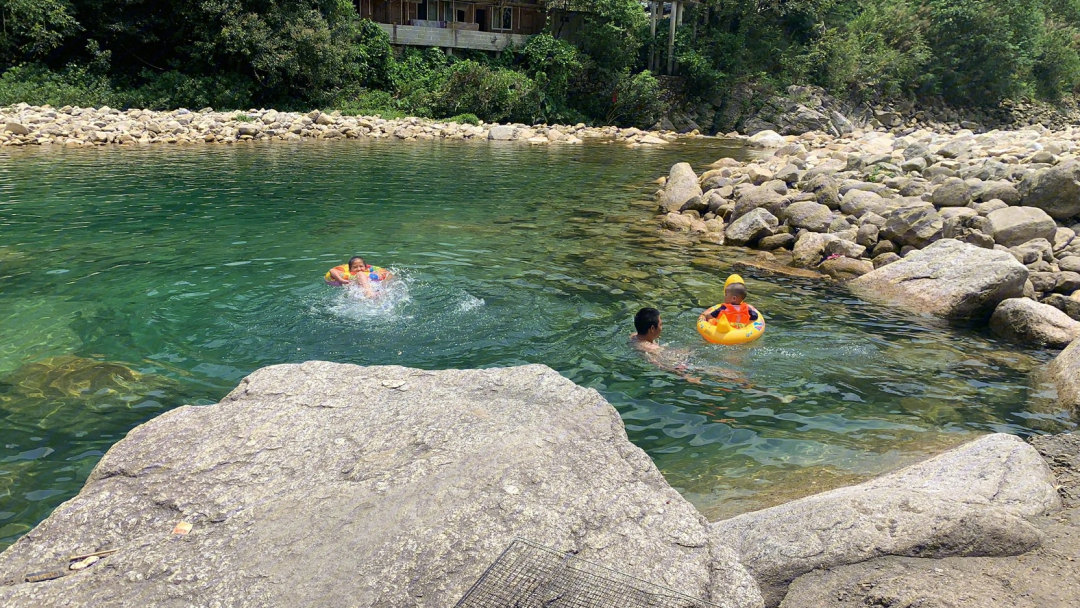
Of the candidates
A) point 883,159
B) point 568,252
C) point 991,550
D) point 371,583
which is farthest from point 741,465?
point 883,159

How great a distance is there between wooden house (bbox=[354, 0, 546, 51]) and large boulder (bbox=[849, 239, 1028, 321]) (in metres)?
33.9

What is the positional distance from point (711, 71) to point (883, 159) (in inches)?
1005

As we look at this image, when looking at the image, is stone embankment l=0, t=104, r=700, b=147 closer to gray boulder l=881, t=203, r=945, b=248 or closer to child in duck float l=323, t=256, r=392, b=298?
child in duck float l=323, t=256, r=392, b=298

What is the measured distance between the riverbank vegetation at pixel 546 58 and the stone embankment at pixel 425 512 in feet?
104

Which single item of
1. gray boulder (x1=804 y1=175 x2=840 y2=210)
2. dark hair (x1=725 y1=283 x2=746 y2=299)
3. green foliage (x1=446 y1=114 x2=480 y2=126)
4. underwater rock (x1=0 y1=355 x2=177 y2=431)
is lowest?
underwater rock (x1=0 y1=355 x2=177 y2=431)

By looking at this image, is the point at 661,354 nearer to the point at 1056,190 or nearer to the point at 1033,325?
the point at 1033,325

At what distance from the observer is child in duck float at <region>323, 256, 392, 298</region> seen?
9.13 meters

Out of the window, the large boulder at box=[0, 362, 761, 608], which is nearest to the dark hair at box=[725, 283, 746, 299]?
the large boulder at box=[0, 362, 761, 608]

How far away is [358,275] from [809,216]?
27.1ft

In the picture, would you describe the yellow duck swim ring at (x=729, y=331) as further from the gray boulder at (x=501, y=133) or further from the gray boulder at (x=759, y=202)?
the gray boulder at (x=501, y=133)

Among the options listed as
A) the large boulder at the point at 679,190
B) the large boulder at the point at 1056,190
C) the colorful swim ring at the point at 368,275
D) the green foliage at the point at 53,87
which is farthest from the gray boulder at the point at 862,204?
the green foliage at the point at 53,87

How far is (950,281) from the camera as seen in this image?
9.34m

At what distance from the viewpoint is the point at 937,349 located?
26.6 feet

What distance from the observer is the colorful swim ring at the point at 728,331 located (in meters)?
7.96
